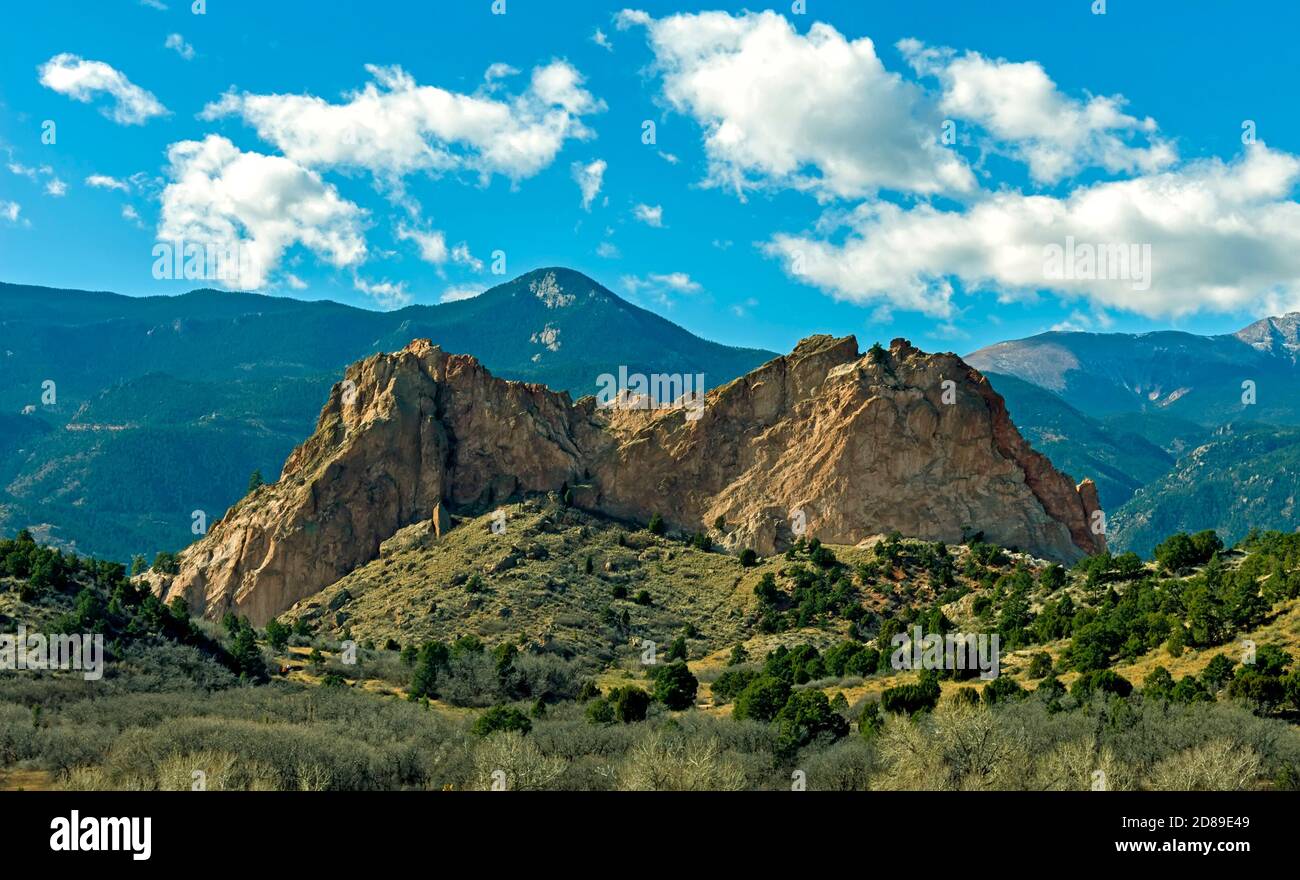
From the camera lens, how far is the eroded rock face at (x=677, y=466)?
309 ft

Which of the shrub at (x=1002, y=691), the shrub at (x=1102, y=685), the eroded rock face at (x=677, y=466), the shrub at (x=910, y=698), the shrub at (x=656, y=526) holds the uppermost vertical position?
the eroded rock face at (x=677, y=466)

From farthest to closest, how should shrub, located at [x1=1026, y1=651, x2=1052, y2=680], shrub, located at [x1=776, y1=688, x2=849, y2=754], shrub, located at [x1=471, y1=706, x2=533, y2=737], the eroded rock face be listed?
the eroded rock face
shrub, located at [x1=1026, y1=651, x2=1052, y2=680]
shrub, located at [x1=471, y1=706, x2=533, y2=737]
shrub, located at [x1=776, y1=688, x2=849, y2=754]

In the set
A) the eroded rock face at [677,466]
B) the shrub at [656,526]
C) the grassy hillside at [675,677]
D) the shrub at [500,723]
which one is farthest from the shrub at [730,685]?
the shrub at [656,526]

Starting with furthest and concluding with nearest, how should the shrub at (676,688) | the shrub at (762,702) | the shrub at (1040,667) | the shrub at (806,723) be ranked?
the shrub at (676,688) → the shrub at (1040,667) → the shrub at (762,702) → the shrub at (806,723)

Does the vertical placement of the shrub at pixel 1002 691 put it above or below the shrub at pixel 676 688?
above

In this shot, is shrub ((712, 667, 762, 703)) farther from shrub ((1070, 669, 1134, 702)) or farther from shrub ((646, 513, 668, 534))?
shrub ((646, 513, 668, 534))

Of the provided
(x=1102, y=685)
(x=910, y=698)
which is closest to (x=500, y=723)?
(x=910, y=698)

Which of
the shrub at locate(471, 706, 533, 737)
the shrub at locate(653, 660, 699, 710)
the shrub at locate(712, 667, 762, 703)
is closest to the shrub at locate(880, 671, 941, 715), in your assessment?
the shrub at locate(712, 667, 762, 703)

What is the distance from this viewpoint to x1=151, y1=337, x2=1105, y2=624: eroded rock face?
9431 cm

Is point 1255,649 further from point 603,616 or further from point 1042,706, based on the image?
point 603,616

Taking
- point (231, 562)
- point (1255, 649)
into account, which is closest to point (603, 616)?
point (231, 562)

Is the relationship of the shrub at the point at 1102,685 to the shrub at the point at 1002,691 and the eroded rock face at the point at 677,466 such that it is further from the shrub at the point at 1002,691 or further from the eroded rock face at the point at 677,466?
the eroded rock face at the point at 677,466

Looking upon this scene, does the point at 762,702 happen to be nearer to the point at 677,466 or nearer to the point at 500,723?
the point at 500,723

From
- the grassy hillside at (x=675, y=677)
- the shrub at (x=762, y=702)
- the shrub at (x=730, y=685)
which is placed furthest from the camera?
the shrub at (x=730, y=685)
